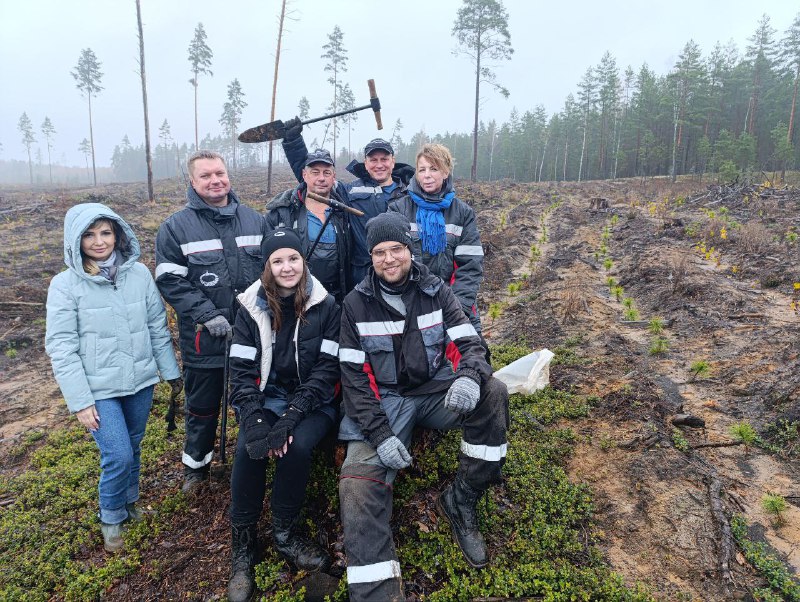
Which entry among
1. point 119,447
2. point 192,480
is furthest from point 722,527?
point 119,447

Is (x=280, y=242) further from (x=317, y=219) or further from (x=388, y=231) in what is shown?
(x=317, y=219)

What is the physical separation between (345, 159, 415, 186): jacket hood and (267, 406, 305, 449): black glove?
2.61 m

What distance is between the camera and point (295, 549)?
2.88 m

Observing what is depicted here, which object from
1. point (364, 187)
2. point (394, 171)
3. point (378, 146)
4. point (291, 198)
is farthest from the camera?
point (394, 171)

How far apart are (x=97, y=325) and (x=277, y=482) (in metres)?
1.73

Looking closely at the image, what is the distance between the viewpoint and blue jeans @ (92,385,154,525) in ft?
9.78

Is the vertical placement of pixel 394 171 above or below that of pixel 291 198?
above

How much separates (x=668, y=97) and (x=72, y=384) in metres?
49.7

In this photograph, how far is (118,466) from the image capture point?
9.86ft

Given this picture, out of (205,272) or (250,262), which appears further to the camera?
(250,262)

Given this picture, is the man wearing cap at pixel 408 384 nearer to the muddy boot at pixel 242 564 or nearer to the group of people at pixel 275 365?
the group of people at pixel 275 365

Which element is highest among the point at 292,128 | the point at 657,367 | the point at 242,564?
the point at 292,128

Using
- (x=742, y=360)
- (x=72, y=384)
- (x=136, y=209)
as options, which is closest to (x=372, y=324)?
(x=72, y=384)

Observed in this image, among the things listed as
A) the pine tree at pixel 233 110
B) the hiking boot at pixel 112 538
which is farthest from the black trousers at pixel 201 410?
the pine tree at pixel 233 110
